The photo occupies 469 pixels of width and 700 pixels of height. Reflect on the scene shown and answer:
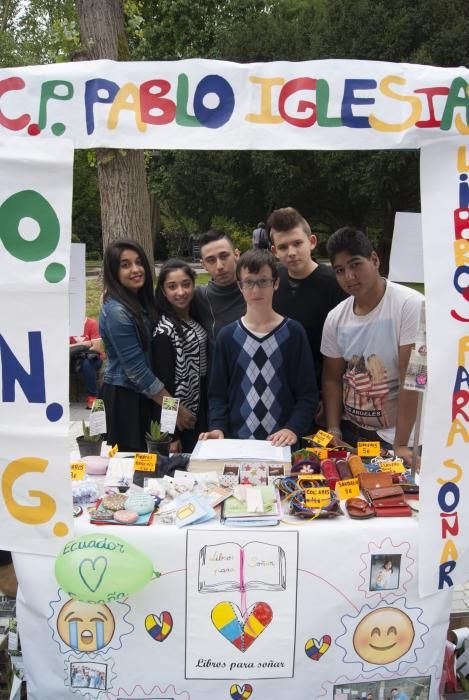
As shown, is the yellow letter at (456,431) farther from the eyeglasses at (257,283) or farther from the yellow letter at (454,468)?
the eyeglasses at (257,283)

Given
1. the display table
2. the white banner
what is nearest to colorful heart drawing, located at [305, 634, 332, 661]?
the display table

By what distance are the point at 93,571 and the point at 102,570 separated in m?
0.03

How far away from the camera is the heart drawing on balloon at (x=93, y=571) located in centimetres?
168

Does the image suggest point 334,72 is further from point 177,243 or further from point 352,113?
point 177,243

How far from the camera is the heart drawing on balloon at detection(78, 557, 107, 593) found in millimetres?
1684

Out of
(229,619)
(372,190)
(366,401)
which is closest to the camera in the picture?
(229,619)

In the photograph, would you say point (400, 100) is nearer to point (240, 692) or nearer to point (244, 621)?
point (244, 621)

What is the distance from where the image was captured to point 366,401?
252 cm

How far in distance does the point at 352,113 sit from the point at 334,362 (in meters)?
1.21

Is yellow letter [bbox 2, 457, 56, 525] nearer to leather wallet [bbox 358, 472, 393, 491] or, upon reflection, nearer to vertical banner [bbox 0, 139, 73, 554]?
vertical banner [bbox 0, 139, 73, 554]

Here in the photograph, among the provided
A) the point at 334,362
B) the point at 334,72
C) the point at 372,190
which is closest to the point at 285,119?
the point at 334,72

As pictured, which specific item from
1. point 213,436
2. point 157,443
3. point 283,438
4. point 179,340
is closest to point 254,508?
point 283,438

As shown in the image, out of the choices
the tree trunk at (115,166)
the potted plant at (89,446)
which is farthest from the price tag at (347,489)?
the tree trunk at (115,166)

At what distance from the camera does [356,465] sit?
2207mm
